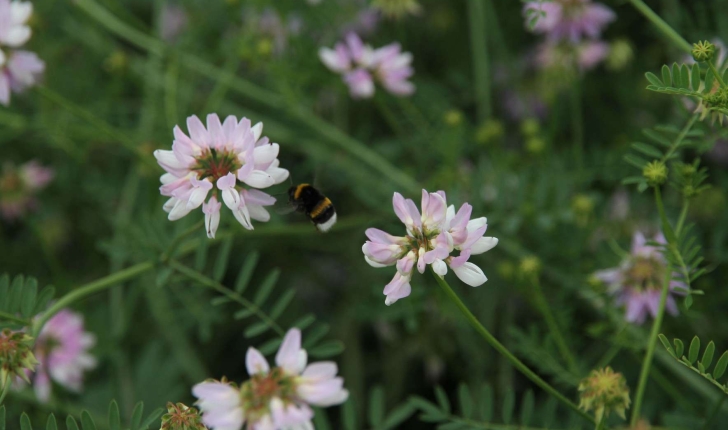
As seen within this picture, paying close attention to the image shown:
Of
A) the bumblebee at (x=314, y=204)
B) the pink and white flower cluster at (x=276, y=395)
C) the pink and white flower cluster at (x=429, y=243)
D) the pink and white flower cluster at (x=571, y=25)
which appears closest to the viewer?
the pink and white flower cluster at (x=276, y=395)

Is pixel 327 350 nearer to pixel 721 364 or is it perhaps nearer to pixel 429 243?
pixel 429 243

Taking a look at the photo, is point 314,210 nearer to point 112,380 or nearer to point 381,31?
point 112,380

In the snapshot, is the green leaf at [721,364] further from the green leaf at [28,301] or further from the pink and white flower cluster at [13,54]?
the pink and white flower cluster at [13,54]

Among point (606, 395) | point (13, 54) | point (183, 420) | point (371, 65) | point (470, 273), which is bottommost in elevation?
point (183, 420)

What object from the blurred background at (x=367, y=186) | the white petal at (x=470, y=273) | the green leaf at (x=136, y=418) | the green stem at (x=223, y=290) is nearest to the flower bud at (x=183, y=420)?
the green leaf at (x=136, y=418)

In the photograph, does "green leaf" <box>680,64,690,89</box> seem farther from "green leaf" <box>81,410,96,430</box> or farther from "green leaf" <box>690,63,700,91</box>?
"green leaf" <box>81,410,96,430</box>

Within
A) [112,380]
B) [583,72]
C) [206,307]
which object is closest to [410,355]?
[206,307]

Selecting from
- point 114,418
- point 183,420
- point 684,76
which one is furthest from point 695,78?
point 114,418

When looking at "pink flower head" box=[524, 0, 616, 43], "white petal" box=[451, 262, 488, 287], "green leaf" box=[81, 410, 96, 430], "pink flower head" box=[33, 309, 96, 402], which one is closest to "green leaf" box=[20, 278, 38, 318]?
"green leaf" box=[81, 410, 96, 430]
